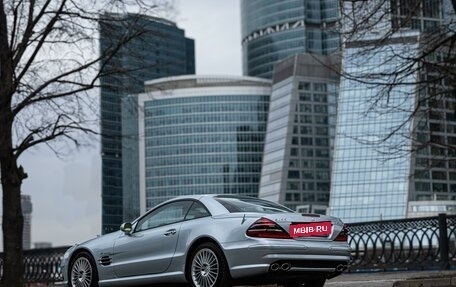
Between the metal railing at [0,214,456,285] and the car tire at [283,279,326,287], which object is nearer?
the car tire at [283,279,326,287]

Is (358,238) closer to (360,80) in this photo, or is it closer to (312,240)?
(360,80)

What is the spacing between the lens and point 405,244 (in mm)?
17656

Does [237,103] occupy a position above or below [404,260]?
above

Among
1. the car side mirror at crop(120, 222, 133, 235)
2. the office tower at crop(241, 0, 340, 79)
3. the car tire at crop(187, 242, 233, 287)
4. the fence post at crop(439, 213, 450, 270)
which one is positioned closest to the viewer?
the car tire at crop(187, 242, 233, 287)

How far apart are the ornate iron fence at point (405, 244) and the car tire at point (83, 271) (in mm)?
8417

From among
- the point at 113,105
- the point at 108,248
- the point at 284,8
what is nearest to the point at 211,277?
the point at 108,248

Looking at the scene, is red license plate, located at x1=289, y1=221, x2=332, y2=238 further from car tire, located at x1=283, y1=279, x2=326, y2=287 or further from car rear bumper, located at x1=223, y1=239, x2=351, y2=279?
car tire, located at x1=283, y1=279, x2=326, y2=287

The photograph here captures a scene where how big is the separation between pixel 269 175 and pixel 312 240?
157m

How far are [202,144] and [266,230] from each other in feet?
539

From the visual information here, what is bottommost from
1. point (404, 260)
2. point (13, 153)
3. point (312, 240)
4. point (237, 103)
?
point (404, 260)

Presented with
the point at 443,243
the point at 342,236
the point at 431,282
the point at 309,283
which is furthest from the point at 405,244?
the point at 342,236

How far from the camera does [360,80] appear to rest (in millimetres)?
15680

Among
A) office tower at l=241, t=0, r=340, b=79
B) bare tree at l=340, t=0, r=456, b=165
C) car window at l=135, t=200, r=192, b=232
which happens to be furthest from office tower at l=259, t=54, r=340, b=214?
car window at l=135, t=200, r=192, b=232

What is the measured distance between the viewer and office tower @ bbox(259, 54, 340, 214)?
162875 millimetres
